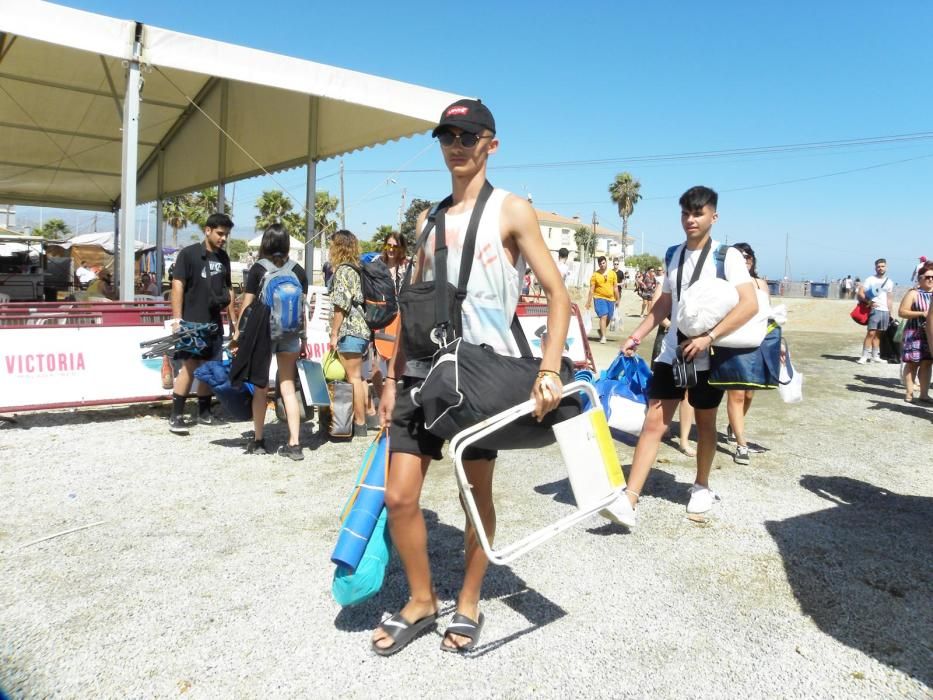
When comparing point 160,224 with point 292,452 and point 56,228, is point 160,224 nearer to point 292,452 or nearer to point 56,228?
point 292,452

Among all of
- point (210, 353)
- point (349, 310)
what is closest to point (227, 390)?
point (210, 353)

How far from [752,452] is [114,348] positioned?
20.0 ft

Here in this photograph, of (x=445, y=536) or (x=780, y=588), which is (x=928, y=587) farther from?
(x=445, y=536)

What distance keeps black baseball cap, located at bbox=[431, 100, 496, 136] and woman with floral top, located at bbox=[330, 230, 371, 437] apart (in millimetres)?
3299

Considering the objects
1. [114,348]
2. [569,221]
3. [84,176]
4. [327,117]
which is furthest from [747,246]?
[569,221]

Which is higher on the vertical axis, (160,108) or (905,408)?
(160,108)

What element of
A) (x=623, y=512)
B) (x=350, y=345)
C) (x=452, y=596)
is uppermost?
(x=350, y=345)

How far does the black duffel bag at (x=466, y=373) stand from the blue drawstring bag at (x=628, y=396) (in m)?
2.36

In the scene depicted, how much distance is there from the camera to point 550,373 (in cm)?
228

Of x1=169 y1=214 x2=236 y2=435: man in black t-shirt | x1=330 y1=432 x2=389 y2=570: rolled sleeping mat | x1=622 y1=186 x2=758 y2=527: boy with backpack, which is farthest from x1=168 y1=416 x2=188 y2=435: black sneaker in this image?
x1=622 y1=186 x2=758 y2=527: boy with backpack

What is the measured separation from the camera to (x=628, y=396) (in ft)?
15.7

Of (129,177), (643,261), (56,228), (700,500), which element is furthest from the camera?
(643,261)

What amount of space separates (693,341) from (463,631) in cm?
209

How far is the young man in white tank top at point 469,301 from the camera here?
241cm
